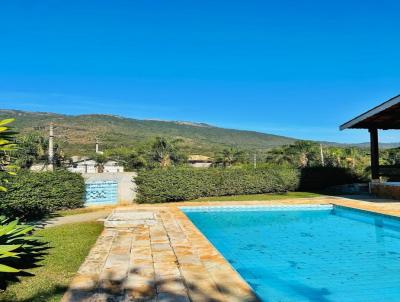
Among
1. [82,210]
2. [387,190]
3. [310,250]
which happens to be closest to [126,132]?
[82,210]

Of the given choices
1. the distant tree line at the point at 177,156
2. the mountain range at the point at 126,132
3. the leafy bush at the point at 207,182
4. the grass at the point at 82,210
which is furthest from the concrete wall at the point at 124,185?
the mountain range at the point at 126,132

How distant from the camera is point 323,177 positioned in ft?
74.7

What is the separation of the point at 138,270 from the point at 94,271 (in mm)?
688

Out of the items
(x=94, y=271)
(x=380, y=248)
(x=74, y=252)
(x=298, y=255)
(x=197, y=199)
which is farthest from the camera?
(x=197, y=199)

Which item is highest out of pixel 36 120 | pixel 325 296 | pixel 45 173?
pixel 36 120

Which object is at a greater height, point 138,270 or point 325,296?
point 138,270

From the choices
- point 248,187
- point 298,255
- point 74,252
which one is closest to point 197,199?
point 248,187

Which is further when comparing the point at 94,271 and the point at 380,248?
the point at 380,248

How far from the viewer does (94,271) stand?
588 cm

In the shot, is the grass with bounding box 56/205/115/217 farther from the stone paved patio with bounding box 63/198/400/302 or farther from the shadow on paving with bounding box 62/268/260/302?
the shadow on paving with bounding box 62/268/260/302

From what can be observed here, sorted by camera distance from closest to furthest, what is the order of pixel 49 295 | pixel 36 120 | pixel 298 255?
1. pixel 49 295
2. pixel 298 255
3. pixel 36 120

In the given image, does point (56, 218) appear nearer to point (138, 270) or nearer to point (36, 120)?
point (138, 270)

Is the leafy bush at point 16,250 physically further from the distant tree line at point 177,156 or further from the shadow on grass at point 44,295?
the distant tree line at point 177,156

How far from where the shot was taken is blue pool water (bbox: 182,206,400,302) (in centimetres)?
648
